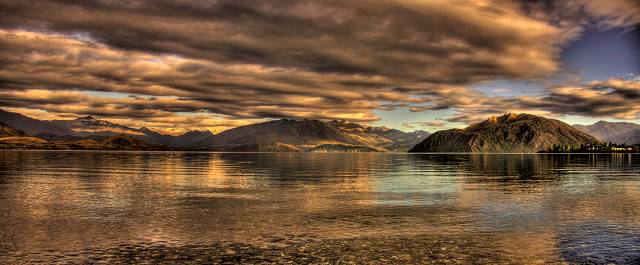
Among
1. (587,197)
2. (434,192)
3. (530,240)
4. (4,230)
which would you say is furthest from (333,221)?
(587,197)

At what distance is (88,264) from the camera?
20.8m

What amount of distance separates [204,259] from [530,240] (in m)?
17.3

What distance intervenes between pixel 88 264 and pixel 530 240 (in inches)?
873

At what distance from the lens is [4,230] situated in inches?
1118

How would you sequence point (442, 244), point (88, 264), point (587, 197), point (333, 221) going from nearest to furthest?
1. point (88, 264)
2. point (442, 244)
3. point (333, 221)
4. point (587, 197)

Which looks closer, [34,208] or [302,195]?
[34,208]

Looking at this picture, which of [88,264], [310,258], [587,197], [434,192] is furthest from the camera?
[434,192]

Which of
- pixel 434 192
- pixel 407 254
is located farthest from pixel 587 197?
pixel 407 254

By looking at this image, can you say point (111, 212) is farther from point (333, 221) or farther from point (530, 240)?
point (530, 240)

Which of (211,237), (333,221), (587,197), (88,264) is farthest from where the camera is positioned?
(587,197)

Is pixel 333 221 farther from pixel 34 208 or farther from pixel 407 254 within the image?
pixel 34 208

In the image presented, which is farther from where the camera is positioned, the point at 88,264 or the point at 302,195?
the point at 302,195

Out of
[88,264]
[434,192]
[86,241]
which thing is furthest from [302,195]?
[88,264]

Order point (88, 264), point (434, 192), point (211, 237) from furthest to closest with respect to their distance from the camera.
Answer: point (434, 192) → point (211, 237) → point (88, 264)
